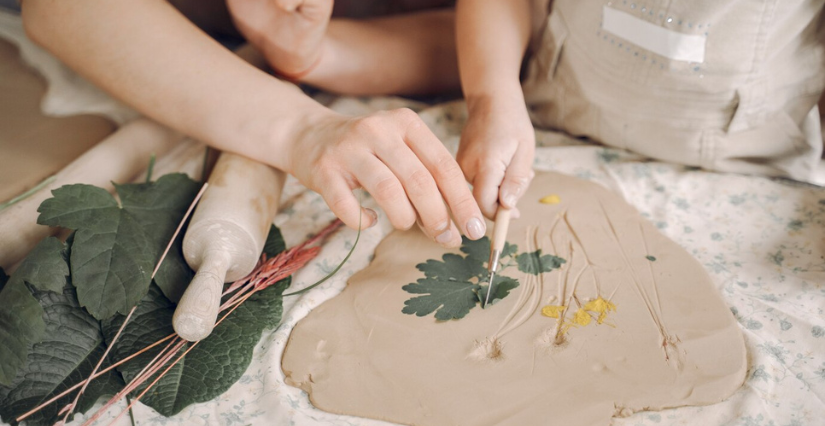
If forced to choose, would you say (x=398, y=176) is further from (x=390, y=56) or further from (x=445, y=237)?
(x=390, y=56)

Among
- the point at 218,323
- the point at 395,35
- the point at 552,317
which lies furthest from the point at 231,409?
the point at 395,35

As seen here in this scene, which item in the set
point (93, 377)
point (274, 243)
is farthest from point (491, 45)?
point (93, 377)

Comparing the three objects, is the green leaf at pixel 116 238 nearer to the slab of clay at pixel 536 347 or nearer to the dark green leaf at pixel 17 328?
the dark green leaf at pixel 17 328

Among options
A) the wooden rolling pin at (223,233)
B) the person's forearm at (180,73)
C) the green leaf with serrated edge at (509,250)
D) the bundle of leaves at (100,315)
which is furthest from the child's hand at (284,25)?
the green leaf with serrated edge at (509,250)

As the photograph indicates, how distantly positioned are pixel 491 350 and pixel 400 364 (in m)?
0.10

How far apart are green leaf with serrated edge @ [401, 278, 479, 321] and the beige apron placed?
0.39 metres

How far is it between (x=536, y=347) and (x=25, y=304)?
0.55 m

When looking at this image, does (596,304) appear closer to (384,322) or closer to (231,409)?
(384,322)

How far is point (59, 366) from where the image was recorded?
2.23ft

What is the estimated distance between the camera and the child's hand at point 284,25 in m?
0.90

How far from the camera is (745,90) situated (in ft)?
2.81

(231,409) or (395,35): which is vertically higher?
(395,35)

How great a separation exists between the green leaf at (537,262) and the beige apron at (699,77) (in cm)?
29

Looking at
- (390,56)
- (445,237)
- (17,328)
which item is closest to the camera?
(17,328)
